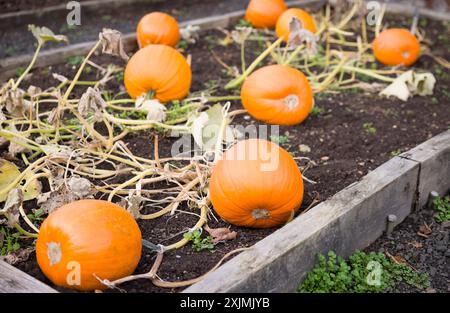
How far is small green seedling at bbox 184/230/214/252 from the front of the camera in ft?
8.22

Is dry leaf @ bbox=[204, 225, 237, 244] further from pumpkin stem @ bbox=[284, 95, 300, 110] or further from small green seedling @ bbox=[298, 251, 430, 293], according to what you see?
pumpkin stem @ bbox=[284, 95, 300, 110]

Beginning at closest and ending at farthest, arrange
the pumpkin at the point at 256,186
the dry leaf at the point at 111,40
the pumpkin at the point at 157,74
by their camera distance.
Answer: the pumpkin at the point at 256,186 → the dry leaf at the point at 111,40 → the pumpkin at the point at 157,74

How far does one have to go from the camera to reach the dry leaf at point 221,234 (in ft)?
8.37

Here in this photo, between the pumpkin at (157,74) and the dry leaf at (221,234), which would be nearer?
the dry leaf at (221,234)

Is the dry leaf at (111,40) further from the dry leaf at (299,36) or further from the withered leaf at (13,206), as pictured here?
the withered leaf at (13,206)

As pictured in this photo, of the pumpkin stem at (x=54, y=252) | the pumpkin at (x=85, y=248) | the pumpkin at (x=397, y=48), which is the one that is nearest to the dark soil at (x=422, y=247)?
the pumpkin at (x=85, y=248)

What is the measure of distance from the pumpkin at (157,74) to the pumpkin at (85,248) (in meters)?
1.57

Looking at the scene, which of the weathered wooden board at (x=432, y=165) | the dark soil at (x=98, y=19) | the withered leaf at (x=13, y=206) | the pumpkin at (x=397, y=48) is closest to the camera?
the withered leaf at (x=13, y=206)

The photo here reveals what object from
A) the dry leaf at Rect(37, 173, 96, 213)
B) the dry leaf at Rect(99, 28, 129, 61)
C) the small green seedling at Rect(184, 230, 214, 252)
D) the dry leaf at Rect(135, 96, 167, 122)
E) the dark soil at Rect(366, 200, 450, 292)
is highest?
the dry leaf at Rect(99, 28, 129, 61)

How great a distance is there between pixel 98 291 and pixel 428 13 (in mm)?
4982

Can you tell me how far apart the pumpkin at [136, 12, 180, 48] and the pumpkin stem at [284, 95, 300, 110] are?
154 cm

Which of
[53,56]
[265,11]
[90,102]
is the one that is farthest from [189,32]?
[90,102]

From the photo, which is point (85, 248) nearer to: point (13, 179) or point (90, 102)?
point (13, 179)

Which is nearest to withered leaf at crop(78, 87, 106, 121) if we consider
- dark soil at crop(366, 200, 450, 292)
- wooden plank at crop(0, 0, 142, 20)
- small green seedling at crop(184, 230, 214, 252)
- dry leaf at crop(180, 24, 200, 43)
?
small green seedling at crop(184, 230, 214, 252)
